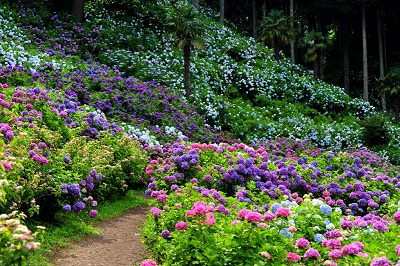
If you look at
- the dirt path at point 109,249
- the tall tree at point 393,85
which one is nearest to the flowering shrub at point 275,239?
the dirt path at point 109,249

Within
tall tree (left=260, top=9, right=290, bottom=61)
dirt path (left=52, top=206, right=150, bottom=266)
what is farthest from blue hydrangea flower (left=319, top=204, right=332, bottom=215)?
tall tree (left=260, top=9, right=290, bottom=61)

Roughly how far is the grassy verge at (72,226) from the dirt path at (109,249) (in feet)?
0.39

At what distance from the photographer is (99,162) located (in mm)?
7562

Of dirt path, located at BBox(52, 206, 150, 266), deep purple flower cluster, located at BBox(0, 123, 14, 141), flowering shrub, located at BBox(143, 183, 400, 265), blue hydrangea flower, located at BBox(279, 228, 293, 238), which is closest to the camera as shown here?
flowering shrub, located at BBox(143, 183, 400, 265)

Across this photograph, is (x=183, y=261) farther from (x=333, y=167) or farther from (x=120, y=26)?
(x=120, y=26)

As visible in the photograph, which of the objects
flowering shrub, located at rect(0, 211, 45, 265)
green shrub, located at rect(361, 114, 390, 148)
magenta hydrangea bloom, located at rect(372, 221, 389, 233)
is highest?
flowering shrub, located at rect(0, 211, 45, 265)

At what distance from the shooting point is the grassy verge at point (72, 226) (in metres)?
5.52

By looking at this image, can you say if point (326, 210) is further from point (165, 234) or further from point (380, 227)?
point (165, 234)

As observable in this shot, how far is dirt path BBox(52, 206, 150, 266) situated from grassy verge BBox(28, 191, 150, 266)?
4.7 inches

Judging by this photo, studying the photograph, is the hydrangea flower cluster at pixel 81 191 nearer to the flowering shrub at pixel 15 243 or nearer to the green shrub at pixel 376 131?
the flowering shrub at pixel 15 243

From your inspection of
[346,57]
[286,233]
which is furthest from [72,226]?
[346,57]

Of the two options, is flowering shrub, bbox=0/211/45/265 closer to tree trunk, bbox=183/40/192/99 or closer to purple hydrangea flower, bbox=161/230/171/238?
purple hydrangea flower, bbox=161/230/171/238

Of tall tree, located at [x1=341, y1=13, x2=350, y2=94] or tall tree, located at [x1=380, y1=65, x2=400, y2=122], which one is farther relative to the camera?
tall tree, located at [x1=341, y1=13, x2=350, y2=94]

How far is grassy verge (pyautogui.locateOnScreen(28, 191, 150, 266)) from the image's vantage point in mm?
5520
